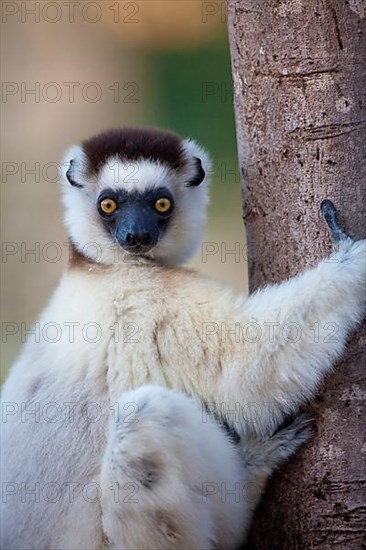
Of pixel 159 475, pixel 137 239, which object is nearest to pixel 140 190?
pixel 137 239

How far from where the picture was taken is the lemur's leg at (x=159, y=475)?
319cm

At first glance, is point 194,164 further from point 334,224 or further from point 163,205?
point 334,224

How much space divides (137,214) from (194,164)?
47cm

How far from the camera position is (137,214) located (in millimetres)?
3900

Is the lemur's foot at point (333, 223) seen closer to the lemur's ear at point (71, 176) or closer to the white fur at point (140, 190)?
the white fur at point (140, 190)

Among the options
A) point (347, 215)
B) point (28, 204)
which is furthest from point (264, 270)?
point (28, 204)

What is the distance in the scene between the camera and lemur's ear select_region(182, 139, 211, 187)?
4.20 metres

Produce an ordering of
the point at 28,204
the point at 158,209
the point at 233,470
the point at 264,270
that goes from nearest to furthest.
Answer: the point at 233,470 → the point at 264,270 → the point at 158,209 → the point at 28,204

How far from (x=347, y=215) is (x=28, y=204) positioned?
6043 millimetres

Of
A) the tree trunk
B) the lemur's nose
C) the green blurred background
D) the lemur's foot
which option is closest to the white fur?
the lemur's nose

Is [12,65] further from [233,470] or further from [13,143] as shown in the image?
[233,470]

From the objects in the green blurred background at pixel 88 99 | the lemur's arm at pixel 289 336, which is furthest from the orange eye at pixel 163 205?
the green blurred background at pixel 88 99

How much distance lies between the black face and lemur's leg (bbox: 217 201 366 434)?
652 millimetres

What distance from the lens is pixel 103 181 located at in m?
4.01
